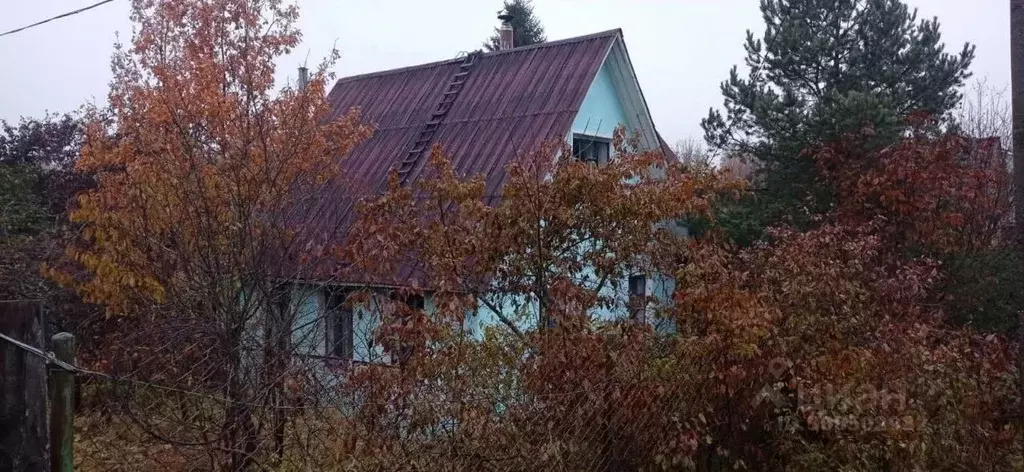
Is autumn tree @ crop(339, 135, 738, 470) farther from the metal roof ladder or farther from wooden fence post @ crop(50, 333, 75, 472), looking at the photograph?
the metal roof ladder

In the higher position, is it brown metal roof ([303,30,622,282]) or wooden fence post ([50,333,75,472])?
brown metal roof ([303,30,622,282])

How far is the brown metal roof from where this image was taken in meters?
11.9

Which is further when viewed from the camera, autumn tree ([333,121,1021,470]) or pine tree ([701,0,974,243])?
pine tree ([701,0,974,243])

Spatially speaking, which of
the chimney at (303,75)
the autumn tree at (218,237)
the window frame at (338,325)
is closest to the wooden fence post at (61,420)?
the autumn tree at (218,237)

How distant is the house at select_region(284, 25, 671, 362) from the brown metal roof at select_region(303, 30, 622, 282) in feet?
0.07

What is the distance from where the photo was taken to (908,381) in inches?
204

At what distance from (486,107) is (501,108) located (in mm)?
394

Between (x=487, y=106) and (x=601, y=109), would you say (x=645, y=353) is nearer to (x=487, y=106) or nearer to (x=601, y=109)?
(x=601, y=109)

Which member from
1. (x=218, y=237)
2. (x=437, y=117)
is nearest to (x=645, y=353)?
(x=218, y=237)

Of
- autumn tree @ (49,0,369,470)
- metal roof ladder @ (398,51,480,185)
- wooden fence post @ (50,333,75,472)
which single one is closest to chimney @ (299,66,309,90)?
autumn tree @ (49,0,369,470)

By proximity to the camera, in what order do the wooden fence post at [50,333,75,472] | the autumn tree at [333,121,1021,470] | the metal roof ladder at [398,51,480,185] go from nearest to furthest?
the wooden fence post at [50,333,75,472] → the autumn tree at [333,121,1021,470] → the metal roof ladder at [398,51,480,185]

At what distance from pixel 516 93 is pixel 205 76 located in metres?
6.21

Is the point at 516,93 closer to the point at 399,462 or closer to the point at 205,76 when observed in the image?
the point at 205,76

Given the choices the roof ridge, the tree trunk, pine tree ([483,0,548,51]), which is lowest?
the tree trunk
